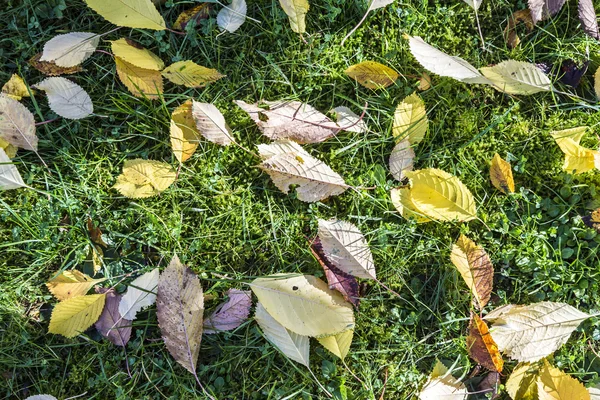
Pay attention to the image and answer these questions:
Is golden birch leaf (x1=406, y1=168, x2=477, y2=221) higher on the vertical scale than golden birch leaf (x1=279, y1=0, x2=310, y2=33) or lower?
lower

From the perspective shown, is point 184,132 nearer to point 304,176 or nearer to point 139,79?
point 139,79

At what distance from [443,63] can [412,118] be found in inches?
9.8

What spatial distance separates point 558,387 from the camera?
1.99 metres

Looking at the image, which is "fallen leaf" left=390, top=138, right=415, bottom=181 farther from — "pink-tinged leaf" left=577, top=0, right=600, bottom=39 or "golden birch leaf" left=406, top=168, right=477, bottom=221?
"pink-tinged leaf" left=577, top=0, right=600, bottom=39

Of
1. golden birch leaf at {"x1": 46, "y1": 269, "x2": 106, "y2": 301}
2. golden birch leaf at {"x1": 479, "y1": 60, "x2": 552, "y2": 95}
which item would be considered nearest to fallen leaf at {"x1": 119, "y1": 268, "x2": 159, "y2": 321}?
golden birch leaf at {"x1": 46, "y1": 269, "x2": 106, "y2": 301}

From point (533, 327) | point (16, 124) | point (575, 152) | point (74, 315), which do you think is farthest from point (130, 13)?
point (533, 327)

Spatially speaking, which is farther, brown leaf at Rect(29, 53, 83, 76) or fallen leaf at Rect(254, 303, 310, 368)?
brown leaf at Rect(29, 53, 83, 76)

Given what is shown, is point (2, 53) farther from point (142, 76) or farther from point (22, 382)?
point (22, 382)

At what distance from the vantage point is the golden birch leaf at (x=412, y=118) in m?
2.17

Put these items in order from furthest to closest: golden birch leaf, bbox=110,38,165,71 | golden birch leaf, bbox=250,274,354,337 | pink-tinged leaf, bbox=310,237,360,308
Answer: golden birch leaf, bbox=110,38,165,71 < pink-tinged leaf, bbox=310,237,360,308 < golden birch leaf, bbox=250,274,354,337

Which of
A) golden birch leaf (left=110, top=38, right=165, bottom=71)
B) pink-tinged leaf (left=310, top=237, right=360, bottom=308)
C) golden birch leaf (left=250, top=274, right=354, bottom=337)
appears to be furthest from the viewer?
golden birch leaf (left=110, top=38, right=165, bottom=71)

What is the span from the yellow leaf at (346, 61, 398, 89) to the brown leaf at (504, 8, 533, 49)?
19.8 inches

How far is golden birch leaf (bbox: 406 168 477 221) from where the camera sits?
Answer: 6.81ft

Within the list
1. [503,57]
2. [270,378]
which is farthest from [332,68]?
[270,378]
